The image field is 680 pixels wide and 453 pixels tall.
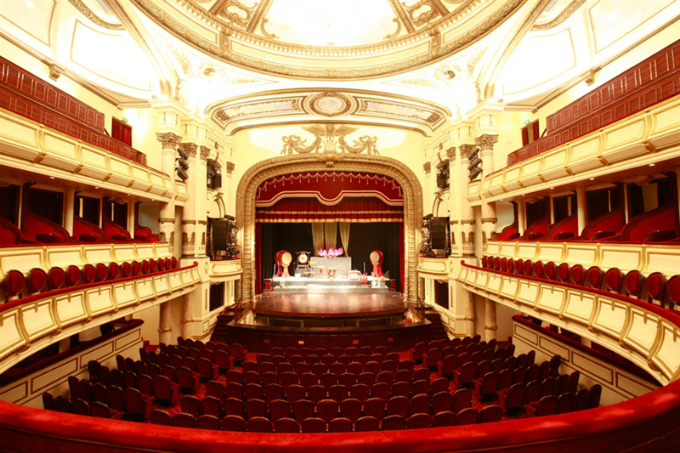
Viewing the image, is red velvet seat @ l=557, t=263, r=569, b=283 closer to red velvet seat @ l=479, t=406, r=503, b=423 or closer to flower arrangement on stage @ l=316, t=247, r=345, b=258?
red velvet seat @ l=479, t=406, r=503, b=423

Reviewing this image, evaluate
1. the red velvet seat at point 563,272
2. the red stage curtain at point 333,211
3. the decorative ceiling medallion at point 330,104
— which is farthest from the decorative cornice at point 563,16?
the red stage curtain at point 333,211

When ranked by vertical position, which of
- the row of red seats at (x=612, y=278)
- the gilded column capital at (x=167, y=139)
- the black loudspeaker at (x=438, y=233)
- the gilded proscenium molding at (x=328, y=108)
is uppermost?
the gilded proscenium molding at (x=328, y=108)

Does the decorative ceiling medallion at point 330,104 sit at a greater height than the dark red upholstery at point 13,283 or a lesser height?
greater

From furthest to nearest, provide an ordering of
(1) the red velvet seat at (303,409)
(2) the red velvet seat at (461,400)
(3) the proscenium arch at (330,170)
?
(3) the proscenium arch at (330,170) → (2) the red velvet seat at (461,400) → (1) the red velvet seat at (303,409)

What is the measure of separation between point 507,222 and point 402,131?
6384mm

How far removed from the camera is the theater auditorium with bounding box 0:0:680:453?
478 cm

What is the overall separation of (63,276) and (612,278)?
946cm

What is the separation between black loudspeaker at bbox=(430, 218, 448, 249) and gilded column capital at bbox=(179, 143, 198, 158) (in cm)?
906

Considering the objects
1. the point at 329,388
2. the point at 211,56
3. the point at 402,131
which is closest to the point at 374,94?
the point at 402,131

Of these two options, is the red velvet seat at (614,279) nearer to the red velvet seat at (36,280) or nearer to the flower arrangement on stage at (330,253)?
the red velvet seat at (36,280)

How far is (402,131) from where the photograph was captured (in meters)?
16.5

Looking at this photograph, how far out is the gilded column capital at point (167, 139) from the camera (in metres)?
11.5

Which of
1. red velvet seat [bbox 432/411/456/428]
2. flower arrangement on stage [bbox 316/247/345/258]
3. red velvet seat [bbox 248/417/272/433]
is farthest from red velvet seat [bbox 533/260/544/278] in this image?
flower arrangement on stage [bbox 316/247/345/258]

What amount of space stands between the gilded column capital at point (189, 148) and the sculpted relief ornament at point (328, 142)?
4.72m
